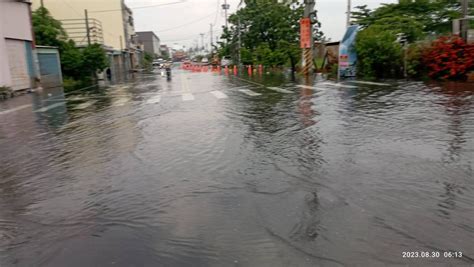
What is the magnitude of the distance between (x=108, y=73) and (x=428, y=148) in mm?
42167

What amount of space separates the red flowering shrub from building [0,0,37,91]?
2120 centimetres

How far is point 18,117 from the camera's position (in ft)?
44.7

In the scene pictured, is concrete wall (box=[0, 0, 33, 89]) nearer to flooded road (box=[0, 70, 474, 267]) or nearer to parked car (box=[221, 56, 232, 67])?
flooded road (box=[0, 70, 474, 267])

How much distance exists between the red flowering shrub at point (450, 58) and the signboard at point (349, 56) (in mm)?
4656

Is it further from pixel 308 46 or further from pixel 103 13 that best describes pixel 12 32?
pixel 103 13

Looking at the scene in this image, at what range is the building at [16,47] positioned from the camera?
73.1 ft

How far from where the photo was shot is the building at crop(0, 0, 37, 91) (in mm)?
22281

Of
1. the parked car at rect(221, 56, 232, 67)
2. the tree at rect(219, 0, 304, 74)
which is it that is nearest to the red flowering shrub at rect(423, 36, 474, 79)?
the tree at rect(219, 0, 304, 74)

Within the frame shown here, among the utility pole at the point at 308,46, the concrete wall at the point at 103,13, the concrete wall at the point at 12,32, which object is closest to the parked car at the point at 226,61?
the concrete wall at the point at 103,13

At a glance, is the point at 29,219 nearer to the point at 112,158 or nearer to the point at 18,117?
the point at 112,158

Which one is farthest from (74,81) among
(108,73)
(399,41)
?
(399,41)

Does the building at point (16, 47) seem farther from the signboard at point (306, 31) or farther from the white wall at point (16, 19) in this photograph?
the signboard at point (306, 31)

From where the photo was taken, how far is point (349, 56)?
23906 millimetres

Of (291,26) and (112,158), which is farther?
(291,26)
